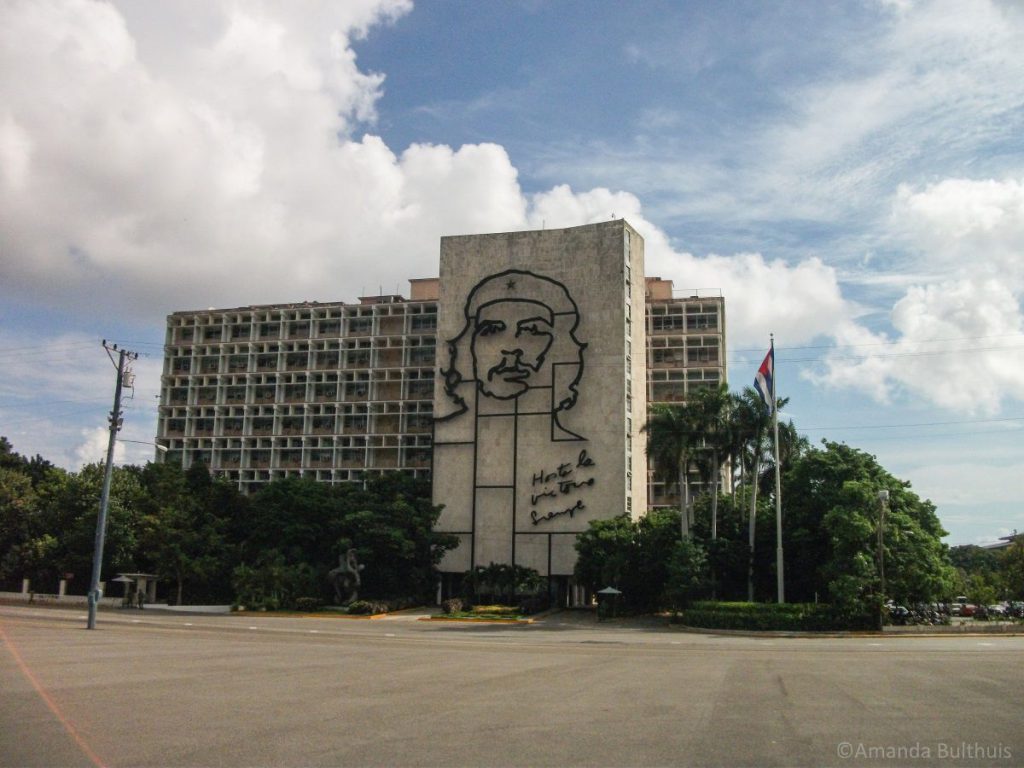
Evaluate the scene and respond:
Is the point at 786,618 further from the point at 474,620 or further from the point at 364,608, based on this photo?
the point at 364,608

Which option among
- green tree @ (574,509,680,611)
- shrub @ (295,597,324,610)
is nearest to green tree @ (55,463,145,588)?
shrub @ (295,597,324,610)

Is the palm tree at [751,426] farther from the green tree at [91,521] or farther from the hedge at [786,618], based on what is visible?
the green tree at [91,521]

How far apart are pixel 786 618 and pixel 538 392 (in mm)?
37816

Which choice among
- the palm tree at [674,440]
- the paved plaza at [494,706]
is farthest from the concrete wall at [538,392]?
the paved plaza at [494,706]

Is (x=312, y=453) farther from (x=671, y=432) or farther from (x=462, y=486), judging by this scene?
(x=671, y=432)

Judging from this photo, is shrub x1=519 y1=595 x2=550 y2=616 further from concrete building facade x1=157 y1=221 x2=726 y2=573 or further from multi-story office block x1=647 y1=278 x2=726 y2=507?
multi-story office block x1=647 y1=278 x2=726 y2=507

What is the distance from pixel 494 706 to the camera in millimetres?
15766

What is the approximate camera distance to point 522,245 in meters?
83.4

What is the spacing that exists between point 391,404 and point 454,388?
19.2 meters

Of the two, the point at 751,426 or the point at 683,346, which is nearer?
the point at 751,426

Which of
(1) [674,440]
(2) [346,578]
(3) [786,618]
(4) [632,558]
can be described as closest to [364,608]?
(2) [346,578]

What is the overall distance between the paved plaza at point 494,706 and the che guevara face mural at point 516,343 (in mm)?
49292

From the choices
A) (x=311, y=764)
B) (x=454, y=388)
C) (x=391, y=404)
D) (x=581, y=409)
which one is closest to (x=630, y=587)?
(x=581, y=409)

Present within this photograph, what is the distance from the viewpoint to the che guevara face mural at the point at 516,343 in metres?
79.8
